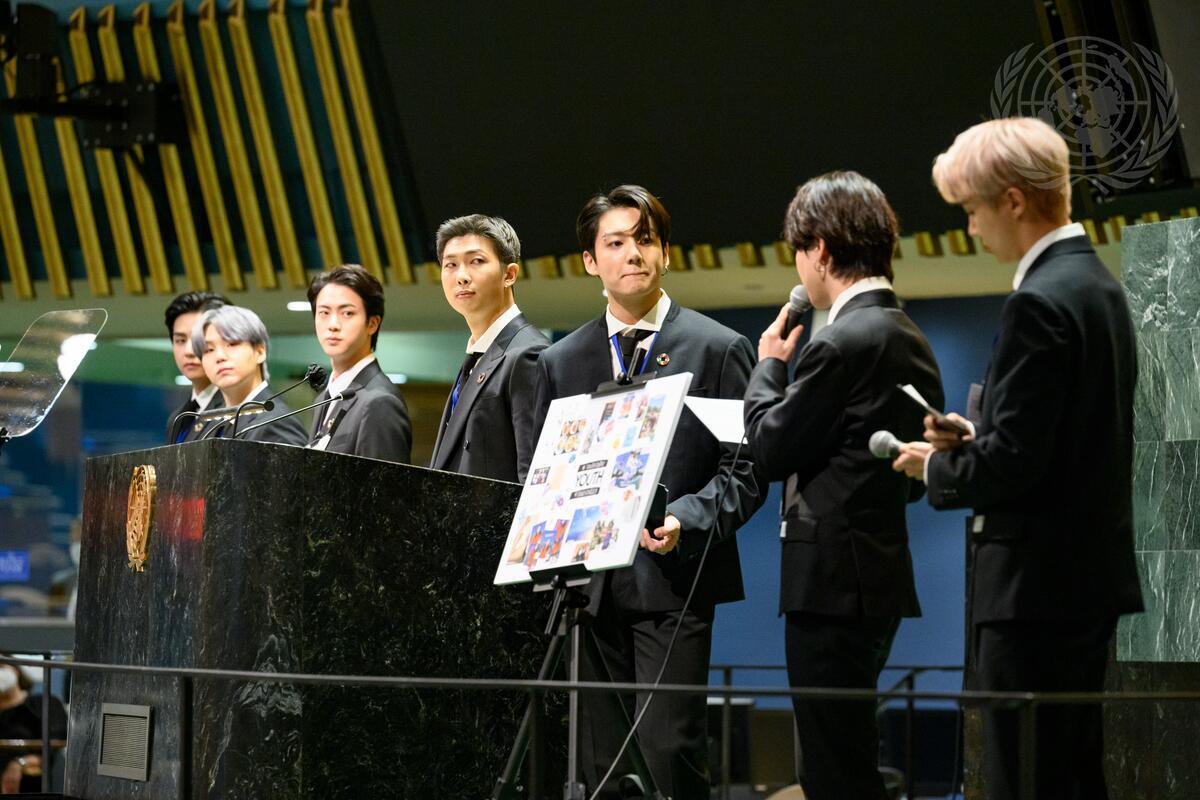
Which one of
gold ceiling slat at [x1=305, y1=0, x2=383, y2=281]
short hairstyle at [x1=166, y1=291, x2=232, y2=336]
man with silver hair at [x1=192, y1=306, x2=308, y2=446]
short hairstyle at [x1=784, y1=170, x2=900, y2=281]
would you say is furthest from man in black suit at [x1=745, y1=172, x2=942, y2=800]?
gold ceiling slat at [x1=305, y1=0, x2=383, y2=281]

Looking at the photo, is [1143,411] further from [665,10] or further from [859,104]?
[665,10]

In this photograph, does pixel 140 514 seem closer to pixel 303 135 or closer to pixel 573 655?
pixel 573 655

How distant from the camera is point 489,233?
4.20 metres

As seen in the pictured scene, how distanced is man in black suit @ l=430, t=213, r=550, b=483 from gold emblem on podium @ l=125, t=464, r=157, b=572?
2.50ft

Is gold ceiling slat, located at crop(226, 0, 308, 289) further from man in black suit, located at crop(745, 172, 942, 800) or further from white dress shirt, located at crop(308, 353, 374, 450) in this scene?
man in black suit, located at crop(745, 172, 942, 800)

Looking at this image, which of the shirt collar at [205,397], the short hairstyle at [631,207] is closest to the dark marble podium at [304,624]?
the short hairstyle at [631,207]

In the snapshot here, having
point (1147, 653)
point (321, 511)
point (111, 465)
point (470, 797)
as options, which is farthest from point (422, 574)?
point (1147, 653)

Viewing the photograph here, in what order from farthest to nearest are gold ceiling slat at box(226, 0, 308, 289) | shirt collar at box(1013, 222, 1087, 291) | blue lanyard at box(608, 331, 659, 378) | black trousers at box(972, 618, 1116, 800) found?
gold ceiling slat at box(226, 0, 308, 289) → blue lanyard at box(608, 331, 659, 378) → shirt collar at box(1013, 222, 1087, 291) → black trousers at box(972, 618, 1116, 800)

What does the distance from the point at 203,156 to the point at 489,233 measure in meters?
5.29

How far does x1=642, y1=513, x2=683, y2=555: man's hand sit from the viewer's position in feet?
10.7

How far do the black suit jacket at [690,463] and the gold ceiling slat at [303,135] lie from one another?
16.9 feet

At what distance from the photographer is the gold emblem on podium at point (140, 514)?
350 centimetres

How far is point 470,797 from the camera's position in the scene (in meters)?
3.57

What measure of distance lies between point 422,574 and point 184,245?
6082 mm
